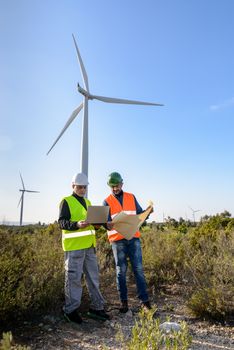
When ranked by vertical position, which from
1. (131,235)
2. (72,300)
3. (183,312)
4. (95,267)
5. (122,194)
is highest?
(122,194)

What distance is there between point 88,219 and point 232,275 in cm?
218

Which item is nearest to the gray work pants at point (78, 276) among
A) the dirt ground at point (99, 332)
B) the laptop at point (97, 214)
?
the dirt ground at point (99, 332)

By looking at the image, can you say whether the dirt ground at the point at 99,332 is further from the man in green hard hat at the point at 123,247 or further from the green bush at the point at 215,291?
the man in green hard hat at the point at 123,247

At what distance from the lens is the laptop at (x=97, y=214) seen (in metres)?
4.11

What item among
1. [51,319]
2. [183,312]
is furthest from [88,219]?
[183,312]

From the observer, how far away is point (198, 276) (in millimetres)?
4988

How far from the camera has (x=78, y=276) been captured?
426 centimetres

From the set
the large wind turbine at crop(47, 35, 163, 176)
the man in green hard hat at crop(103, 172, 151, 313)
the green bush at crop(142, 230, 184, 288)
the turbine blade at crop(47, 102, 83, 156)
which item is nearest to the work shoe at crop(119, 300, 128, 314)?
the man in green hard hat at crop(103, 172, 151, 313)

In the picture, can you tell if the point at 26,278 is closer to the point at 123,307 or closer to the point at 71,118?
the point at 123,307

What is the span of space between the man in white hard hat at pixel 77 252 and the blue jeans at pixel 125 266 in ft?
1.26

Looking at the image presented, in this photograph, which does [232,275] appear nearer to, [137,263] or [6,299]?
[137,263]

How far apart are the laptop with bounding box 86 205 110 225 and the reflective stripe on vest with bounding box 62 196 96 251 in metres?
0.30

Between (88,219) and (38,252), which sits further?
(38,252)

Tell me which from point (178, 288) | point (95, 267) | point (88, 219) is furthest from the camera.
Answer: point (178, 288)
